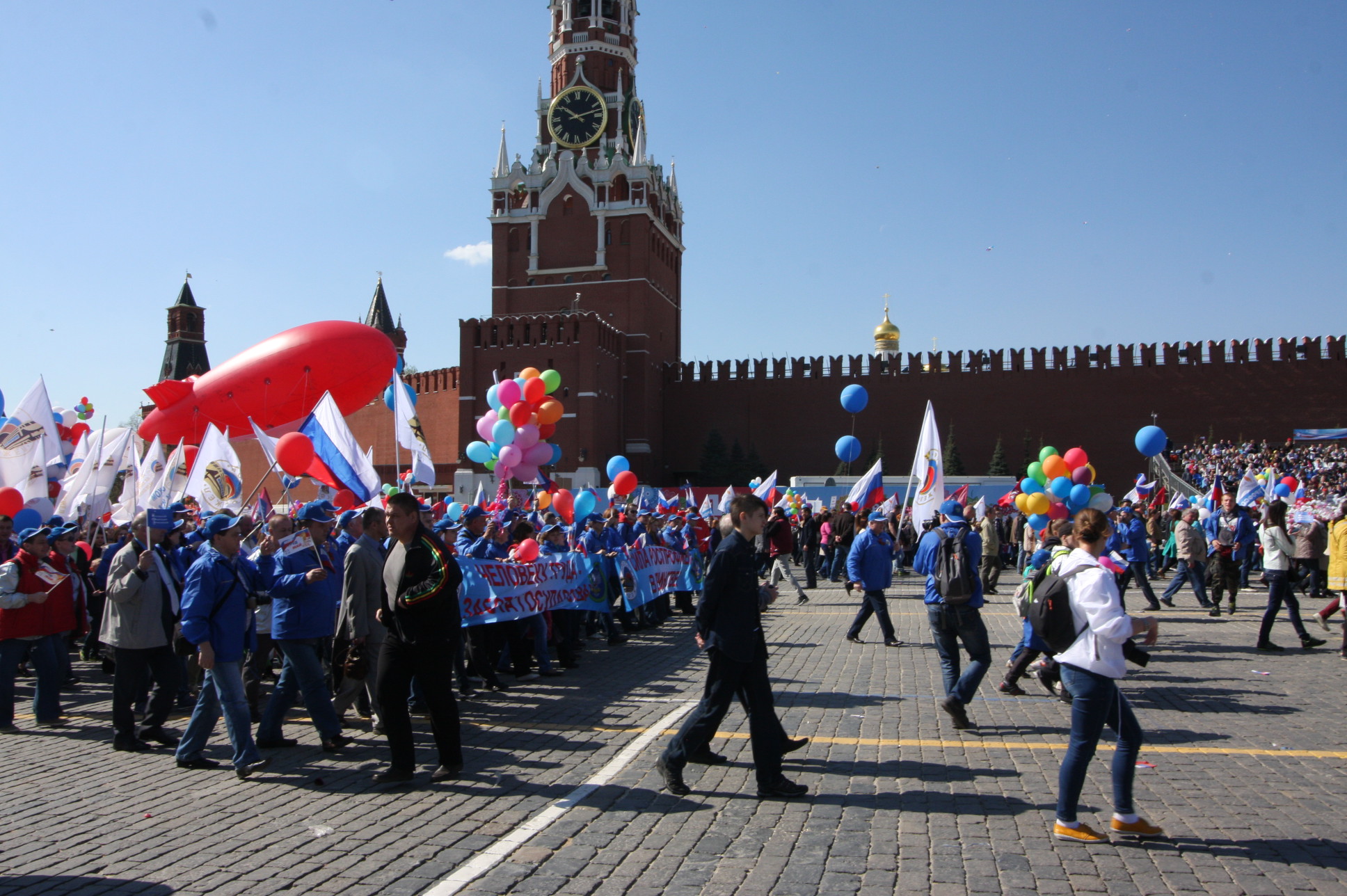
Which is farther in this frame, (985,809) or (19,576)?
(19,576)

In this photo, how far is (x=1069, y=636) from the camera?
429 centimetres

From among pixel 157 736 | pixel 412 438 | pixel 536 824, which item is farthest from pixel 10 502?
pixel 536 824

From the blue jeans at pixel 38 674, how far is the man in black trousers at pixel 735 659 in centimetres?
472

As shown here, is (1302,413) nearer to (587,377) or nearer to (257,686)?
(587,377)

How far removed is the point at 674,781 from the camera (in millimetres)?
4934

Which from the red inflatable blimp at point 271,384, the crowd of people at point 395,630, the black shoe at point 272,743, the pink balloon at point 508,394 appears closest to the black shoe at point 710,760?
the crowd of people at point 395,630

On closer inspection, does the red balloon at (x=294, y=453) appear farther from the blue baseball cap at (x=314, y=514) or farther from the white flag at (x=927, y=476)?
the white flag at (x=927, y=476)

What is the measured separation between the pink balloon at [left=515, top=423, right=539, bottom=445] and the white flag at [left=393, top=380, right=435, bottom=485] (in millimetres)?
2255

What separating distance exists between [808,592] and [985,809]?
42.6 ft

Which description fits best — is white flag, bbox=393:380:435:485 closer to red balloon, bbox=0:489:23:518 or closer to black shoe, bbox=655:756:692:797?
red balloon, bbox=0:489:23:518

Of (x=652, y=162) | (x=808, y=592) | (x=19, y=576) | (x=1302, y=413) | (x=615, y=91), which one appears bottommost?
(x=808, y=592)

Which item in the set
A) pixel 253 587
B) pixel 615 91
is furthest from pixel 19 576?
A: pixel 615 91

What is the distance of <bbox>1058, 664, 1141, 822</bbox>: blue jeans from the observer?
4.18 meters

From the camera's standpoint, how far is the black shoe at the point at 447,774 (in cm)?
521
